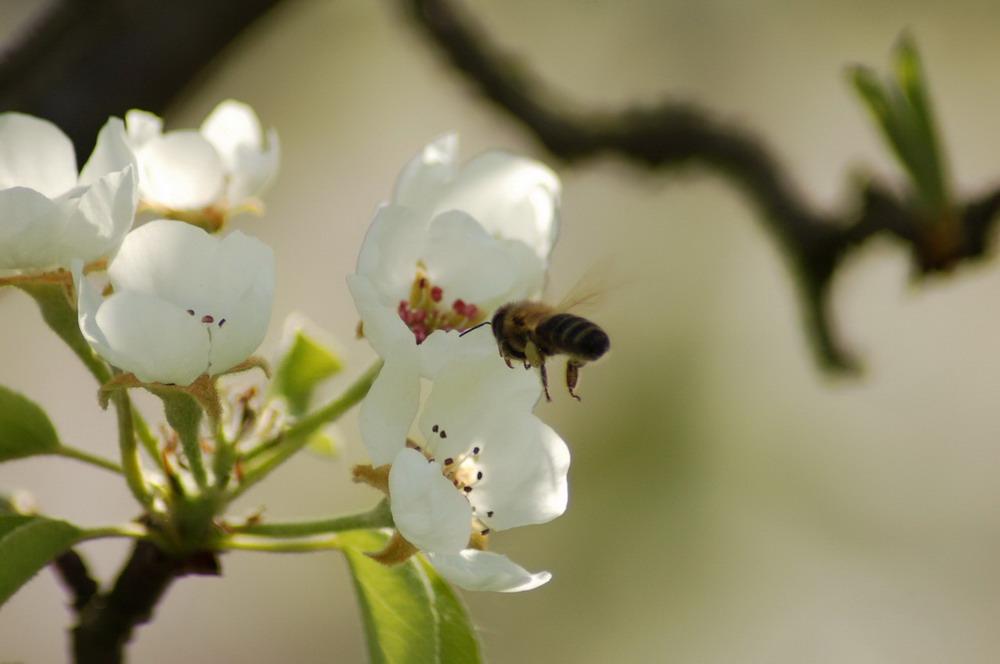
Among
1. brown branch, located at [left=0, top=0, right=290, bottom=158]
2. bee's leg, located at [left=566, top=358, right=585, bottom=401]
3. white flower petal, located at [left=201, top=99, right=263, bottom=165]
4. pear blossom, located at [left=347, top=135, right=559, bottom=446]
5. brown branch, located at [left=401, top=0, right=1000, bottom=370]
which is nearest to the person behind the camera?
pear blossom, located at [left=347, top=135, right=559, bottom=446]

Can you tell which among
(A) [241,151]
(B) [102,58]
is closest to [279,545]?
(A) [241,151]

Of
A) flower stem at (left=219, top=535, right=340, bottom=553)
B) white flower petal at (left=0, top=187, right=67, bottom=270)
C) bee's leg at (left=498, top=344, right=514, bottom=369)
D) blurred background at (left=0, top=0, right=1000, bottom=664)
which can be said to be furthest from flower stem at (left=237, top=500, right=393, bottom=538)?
blurred background at (left=0, top=0, right=1000, bottom=664)

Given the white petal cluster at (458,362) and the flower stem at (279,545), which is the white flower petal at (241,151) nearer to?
the white petal cluster at (458,362)

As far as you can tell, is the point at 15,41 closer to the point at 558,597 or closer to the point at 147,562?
the point at 147,562

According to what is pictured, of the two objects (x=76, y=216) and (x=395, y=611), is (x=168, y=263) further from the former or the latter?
(x=395, y=611)

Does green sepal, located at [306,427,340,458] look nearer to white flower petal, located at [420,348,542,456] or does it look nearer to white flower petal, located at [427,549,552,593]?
A: white flower petal, located at [420,348,542,456]

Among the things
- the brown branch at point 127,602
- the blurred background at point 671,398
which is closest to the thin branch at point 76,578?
the brown branch at point 127,602

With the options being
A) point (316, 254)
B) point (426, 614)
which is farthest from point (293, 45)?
point (426, 614)
